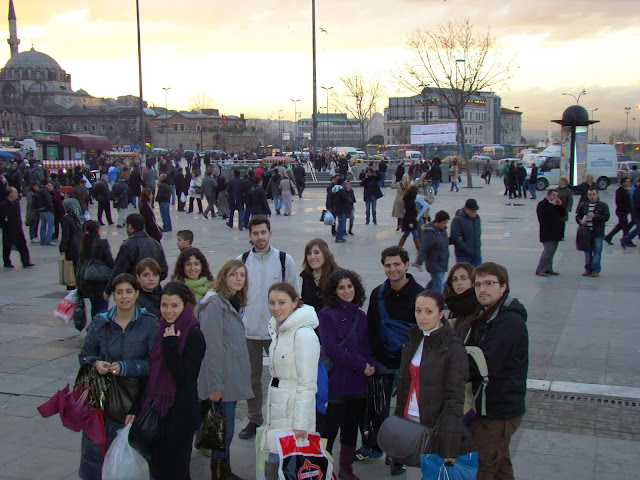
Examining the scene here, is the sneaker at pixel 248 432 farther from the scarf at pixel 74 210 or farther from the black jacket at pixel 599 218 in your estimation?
the black jacket at pixel 599 218

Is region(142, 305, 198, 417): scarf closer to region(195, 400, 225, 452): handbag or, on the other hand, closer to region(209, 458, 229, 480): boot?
region(195, 400, 225, 452): handbag

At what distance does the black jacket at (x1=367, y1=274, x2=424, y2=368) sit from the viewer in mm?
4891

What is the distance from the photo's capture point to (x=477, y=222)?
32.8 feet

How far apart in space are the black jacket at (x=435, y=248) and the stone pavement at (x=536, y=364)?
1449mm

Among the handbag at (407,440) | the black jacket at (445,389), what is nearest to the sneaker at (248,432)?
the handbag at (407,440)

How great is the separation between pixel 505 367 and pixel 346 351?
119 centimetres

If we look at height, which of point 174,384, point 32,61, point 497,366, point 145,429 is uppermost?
point 32,61

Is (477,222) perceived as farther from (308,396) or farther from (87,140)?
(87,140)

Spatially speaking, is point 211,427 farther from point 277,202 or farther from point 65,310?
point 277,202

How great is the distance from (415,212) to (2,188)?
375 inches

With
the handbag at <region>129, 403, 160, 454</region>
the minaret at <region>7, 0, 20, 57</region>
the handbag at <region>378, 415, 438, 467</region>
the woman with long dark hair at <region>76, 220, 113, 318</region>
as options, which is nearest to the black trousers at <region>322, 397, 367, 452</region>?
the handbag at <region>378, 415, 438, 467</region>

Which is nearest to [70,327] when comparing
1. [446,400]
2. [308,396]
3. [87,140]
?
[308,396]

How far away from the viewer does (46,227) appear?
56.5ft

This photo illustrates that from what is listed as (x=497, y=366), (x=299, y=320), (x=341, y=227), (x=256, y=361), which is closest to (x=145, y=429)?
(x=299, y=320)
